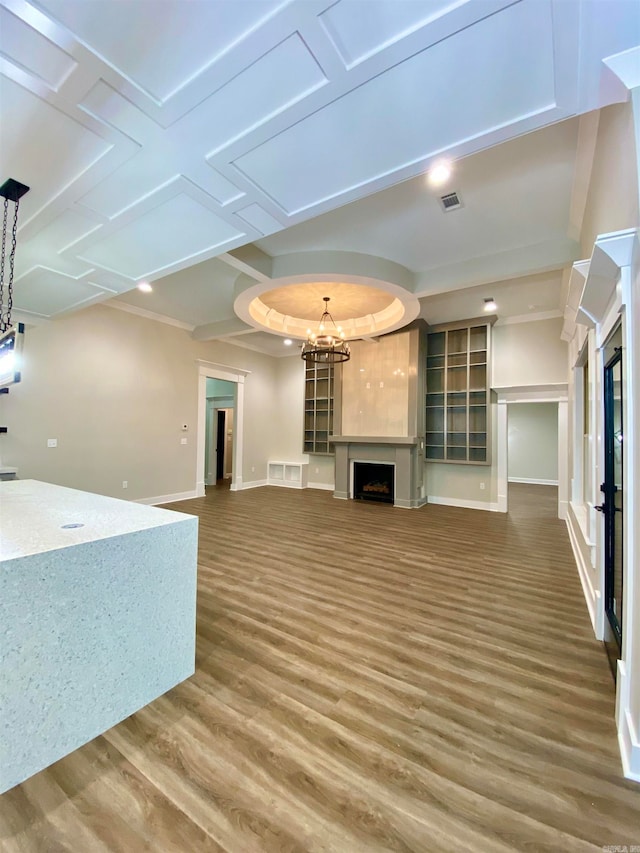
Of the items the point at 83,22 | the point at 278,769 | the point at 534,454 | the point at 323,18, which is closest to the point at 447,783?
the point at 278,769

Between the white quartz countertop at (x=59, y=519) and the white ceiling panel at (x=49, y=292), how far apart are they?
223 centimetres

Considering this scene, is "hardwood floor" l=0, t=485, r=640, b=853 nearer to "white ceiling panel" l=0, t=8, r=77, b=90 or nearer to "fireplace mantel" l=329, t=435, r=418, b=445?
"white ceiling panel" l=0, t=8, r=77, b=90

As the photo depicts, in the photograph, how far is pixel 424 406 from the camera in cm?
723

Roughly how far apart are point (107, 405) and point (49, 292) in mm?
2291

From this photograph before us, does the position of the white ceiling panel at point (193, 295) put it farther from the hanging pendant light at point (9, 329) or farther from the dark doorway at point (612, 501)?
the dark doorway at point (612, 501)

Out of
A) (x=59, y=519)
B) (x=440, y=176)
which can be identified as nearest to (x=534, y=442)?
(x=440, y=176)

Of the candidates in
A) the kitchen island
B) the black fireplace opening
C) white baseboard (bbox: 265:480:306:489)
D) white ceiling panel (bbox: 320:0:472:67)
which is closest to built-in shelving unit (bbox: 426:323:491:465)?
the black fireplace opening

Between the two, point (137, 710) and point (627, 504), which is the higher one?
point (627, 504)

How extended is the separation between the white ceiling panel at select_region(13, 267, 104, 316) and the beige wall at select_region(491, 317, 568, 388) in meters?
6.52

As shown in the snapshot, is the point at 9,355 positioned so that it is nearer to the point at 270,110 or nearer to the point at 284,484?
the point at 270,110

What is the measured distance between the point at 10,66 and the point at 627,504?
344 centimetres

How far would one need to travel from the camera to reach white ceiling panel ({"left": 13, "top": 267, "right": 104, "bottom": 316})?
3557 millimetres

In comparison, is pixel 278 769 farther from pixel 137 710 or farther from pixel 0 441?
pixel 0 441

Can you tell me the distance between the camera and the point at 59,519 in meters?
1.92
